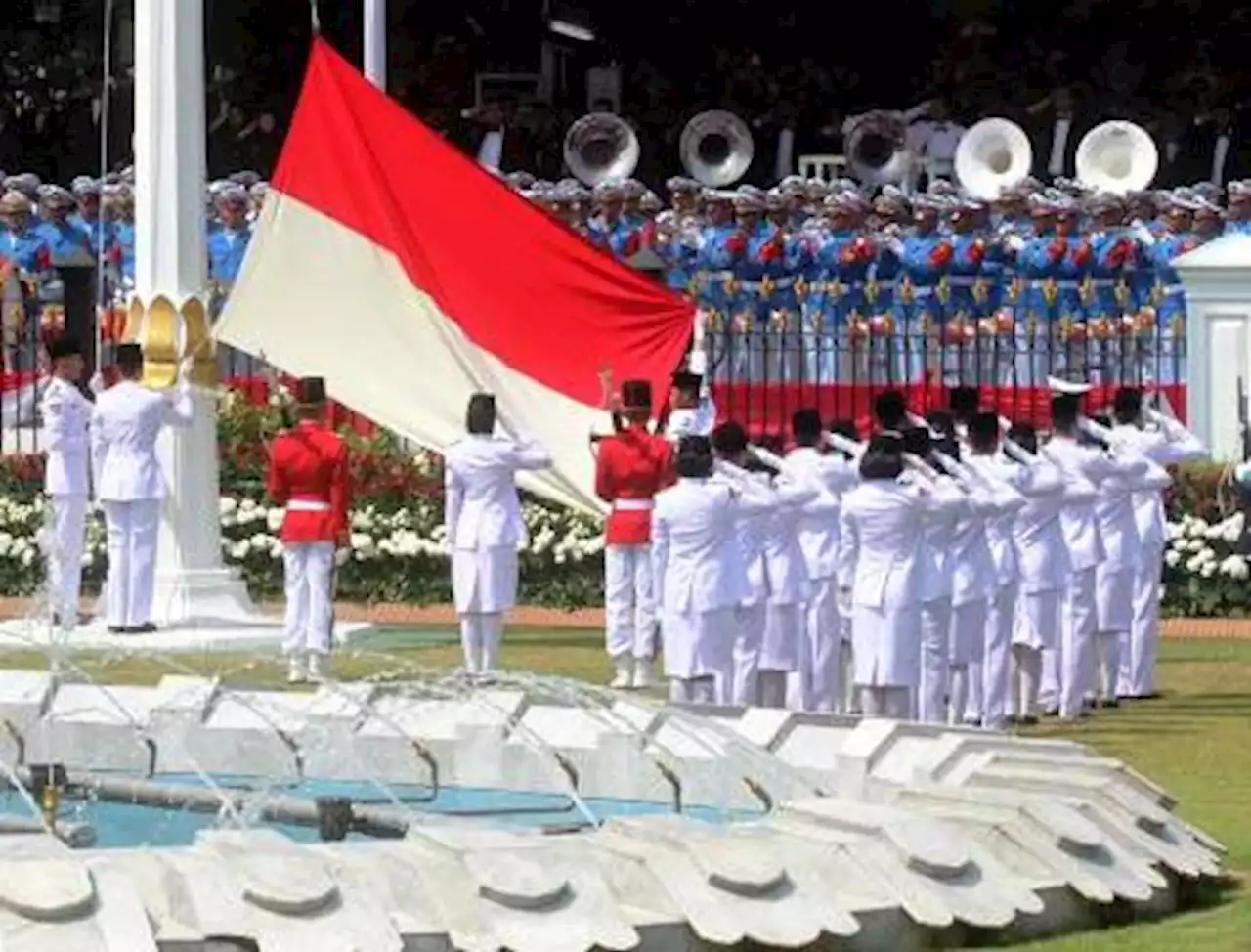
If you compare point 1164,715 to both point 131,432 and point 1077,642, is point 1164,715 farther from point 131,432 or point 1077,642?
point 131,432

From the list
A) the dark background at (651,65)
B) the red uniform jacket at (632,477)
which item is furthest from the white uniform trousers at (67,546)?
the dark background at (651,65)

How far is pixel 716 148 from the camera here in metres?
39.0

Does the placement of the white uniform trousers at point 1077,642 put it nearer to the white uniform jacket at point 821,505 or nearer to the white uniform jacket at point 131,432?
the white uniform jacket at point 821,505

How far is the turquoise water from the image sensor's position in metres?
15.6

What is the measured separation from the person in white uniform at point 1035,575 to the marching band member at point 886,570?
72.8 inches

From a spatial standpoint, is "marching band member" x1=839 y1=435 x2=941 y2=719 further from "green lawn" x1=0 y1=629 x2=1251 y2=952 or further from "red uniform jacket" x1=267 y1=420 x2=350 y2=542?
"red uniform jacket" x1=267 y1=420 x2=350 y2=542

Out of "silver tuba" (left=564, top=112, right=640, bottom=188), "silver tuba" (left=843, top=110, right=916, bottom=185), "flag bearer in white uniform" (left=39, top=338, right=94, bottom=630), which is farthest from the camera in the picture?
"silver tuba" (left=843, top=110, right=916, bottom=185)

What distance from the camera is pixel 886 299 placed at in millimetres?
31438

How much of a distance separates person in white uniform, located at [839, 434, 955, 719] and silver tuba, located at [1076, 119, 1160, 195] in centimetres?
1644

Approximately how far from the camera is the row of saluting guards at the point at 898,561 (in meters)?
19.2

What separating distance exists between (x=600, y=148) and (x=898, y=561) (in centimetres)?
1946

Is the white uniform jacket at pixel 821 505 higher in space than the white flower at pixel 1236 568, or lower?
higher

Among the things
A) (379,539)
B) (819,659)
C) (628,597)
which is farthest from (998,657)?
(379,539)

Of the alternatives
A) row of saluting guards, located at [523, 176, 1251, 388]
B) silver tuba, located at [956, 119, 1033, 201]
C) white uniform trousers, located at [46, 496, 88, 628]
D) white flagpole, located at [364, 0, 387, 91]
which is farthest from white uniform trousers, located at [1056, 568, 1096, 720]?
silver tuba, located at [956, 119, 1033, 201]
